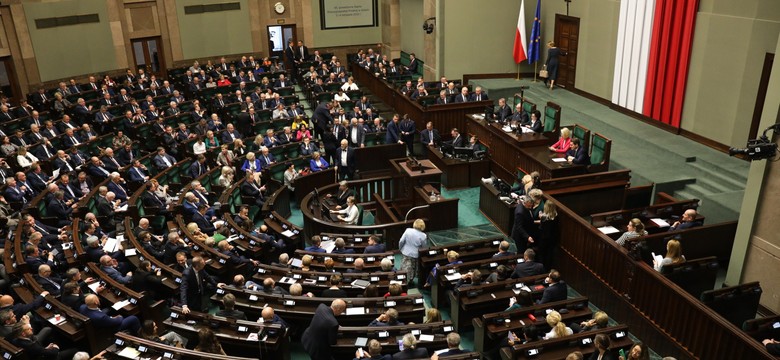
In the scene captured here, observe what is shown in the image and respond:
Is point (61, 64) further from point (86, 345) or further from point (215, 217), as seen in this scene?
point (86, 345)

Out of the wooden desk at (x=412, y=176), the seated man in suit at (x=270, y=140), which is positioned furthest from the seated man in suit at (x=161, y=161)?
the wooden desk at (x=412, y=176)

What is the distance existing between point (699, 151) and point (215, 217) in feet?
30.3

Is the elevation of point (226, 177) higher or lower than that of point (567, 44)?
lower

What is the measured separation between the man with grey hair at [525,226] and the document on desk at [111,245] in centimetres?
592

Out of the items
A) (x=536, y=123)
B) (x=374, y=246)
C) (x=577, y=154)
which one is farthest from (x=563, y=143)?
(x=374, y=246)

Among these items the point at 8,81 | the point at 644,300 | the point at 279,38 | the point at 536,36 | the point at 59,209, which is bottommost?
the point at 644,300

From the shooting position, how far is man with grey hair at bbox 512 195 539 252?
887cm

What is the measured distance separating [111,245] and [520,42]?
12.9 metres

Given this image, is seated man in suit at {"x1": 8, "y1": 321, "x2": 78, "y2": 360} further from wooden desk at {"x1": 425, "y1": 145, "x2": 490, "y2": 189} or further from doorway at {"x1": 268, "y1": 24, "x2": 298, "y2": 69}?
doorway at {"x1": 268, "y1": 24, "x2": 298, "y2": 69}

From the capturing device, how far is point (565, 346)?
6.40 metres

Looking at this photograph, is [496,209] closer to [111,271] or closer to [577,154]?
[577,154]

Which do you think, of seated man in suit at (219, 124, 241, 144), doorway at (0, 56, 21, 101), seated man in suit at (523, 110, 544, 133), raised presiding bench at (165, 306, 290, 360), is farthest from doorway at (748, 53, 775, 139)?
doorway at (0, 56, 21, 101)

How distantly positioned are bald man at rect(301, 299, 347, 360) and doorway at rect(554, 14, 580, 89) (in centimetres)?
1240

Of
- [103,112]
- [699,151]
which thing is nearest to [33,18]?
[103,112]
